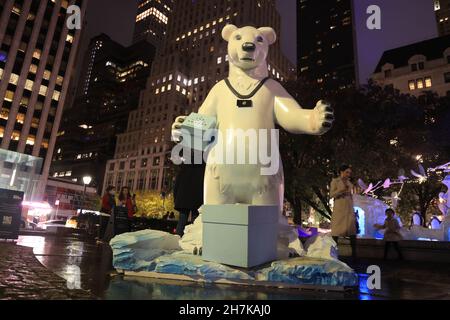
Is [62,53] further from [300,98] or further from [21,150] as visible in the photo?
[300,98]

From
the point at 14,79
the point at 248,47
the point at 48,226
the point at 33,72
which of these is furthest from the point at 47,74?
the point at 248,47

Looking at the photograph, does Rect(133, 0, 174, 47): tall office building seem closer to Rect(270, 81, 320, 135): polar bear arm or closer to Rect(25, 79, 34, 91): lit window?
Rect(25, 79, 34, 91): lit window

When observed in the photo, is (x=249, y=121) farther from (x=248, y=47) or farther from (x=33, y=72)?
(x=33, y=72)

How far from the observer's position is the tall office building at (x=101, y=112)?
9162cm

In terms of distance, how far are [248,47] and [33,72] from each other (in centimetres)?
6219

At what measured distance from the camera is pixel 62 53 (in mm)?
57719

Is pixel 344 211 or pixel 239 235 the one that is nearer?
pixel 239 235

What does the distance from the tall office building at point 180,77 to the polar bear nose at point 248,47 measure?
214 feet

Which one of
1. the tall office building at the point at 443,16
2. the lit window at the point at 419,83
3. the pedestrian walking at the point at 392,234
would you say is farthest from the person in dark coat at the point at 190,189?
the tall office building at the point at 443,16

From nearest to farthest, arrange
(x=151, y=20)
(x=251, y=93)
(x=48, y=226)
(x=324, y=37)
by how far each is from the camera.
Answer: (x=251, y=93) < (x=48, y=226) < (x=324, y=37) < (x=151, y=20)

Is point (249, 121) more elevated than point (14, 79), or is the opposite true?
point (14, 79)

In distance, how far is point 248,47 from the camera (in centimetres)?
379

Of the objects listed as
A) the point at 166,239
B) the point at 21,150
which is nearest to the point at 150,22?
the point at 21,150

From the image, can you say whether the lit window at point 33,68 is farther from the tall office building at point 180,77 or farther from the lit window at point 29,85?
the tall office building at point 180,77
